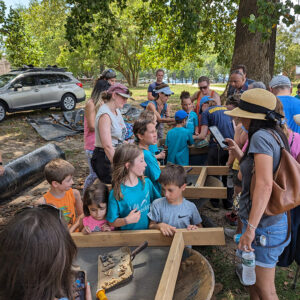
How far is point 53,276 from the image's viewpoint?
1191 mm

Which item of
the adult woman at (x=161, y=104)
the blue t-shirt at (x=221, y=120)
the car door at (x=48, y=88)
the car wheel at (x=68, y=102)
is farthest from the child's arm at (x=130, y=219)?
the car wheel at (x=68, y=102)

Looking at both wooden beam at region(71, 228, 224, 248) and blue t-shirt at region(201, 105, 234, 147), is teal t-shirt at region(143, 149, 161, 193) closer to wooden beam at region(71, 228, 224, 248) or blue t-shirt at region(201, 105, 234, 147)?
wooden beam at region(71, 228, 224, 248)

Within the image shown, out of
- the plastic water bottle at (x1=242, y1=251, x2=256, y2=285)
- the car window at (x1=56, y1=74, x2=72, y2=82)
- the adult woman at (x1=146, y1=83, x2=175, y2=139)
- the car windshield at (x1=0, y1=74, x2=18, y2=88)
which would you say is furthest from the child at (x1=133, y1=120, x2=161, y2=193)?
the car window at (x1=56, y1=74, x2=72, y2=82)

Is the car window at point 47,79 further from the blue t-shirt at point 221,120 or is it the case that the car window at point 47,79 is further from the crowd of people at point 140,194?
the blue t-shirt at point 221,120

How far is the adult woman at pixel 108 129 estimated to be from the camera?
3.20 meters

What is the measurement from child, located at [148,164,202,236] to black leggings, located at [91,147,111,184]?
3.03 ft

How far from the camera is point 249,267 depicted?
2041mm

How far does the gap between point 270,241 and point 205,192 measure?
1.15m

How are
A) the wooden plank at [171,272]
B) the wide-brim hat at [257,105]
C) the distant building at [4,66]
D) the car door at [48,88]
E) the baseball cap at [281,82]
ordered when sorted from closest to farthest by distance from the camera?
the wooden plank at [171,272] < the wide-brim hat at [257,105] < the baseball cap at [281,82] < the car door at [48,88] < the distant building at [4,66]

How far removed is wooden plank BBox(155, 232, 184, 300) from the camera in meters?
1.65

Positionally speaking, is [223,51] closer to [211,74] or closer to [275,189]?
[275,189]

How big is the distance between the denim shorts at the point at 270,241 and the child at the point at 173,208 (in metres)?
0.71

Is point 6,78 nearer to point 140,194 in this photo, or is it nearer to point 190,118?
point 190,118

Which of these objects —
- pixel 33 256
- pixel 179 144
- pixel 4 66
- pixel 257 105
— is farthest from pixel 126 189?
pixel 4 66
